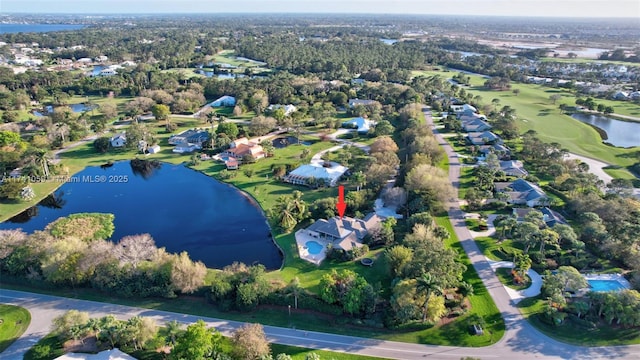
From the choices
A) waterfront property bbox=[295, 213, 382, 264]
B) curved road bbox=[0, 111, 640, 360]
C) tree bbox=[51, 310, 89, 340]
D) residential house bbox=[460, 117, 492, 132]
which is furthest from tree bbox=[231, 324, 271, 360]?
residential house bbox=[460, 117, 492, 132]

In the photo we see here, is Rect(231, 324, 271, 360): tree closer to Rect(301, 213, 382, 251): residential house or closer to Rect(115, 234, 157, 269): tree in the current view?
Rect(115, 234, 157, 269): tree

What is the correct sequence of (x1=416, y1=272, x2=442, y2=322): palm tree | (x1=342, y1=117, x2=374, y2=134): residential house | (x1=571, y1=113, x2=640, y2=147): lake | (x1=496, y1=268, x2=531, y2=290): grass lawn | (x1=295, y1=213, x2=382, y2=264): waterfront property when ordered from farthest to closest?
1. (x1=342, y1=117, x2=374, y2=134): residential house
2. (x1=571, y1=113, x2=640, y2=147): lake
3. (x1=295, y1=213, x2=382, y2=264): waterfront property
4. (x1=496, y1=268, x2=531, y2=290): grass lawn
5. (x1=416, y1=272, x2=442, y2=322): palm tree

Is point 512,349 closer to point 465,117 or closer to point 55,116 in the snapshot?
point 465,117

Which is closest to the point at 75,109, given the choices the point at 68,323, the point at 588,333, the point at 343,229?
the point at 68,323

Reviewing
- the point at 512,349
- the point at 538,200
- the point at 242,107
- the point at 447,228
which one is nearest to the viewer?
the point at 512,349

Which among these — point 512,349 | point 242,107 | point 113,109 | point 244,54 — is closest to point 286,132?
point 242,107
